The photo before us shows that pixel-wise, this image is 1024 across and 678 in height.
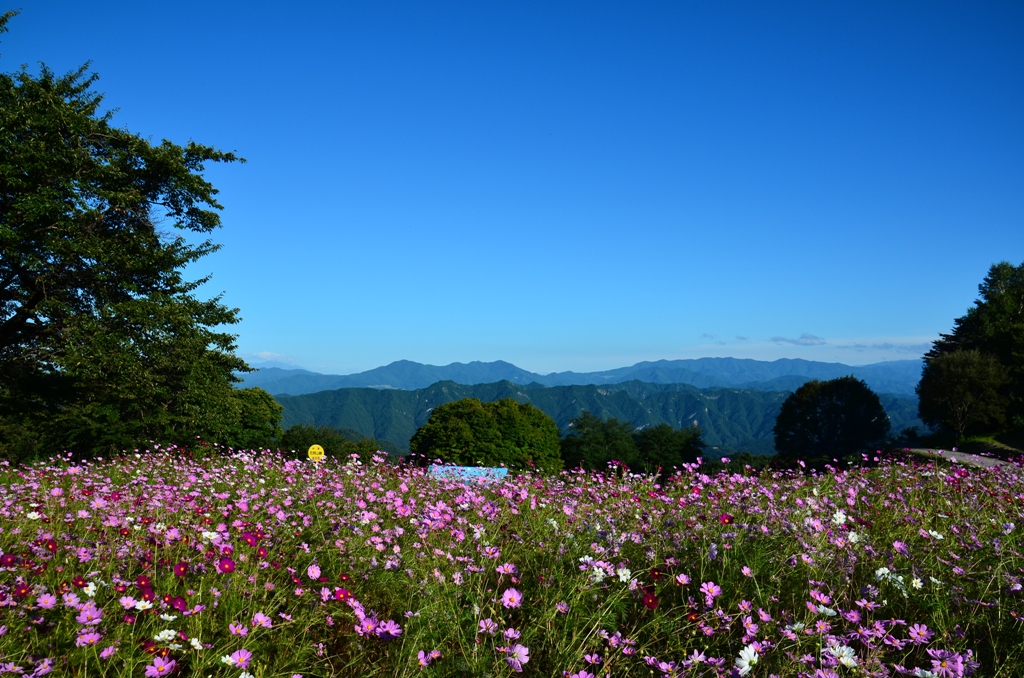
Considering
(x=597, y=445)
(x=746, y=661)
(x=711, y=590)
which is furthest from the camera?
(x=597, y=445)

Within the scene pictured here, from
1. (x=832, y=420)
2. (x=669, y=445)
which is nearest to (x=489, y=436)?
(x=669, y=445)

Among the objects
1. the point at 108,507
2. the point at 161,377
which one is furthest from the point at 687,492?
the point at 161,377

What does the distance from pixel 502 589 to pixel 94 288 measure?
1897cm

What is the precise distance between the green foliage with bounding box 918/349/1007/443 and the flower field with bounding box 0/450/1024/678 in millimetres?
43829

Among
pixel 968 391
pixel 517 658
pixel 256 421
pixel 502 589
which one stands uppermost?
pixel 968 391

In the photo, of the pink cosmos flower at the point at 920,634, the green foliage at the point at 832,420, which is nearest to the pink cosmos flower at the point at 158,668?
the pink cosmos flower at the point at 920,634

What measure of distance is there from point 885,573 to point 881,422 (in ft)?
215

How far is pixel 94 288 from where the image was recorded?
1802 cm

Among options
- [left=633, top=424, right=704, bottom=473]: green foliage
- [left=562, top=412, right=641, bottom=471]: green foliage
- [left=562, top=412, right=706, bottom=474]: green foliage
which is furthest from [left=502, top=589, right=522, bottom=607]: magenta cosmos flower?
[left=633, top=424, right=704, bottom=473]: green foliage

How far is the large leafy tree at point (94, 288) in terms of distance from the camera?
1593 cm

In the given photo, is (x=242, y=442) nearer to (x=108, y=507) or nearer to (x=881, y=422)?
(x=108, y=507)

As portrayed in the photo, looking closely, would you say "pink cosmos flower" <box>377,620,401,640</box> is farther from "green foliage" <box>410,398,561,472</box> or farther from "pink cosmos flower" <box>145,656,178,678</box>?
"green foliage" <box>410,398,561,472</box>

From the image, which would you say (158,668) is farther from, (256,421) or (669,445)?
(669,445)

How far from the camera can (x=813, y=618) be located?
3246 mm
